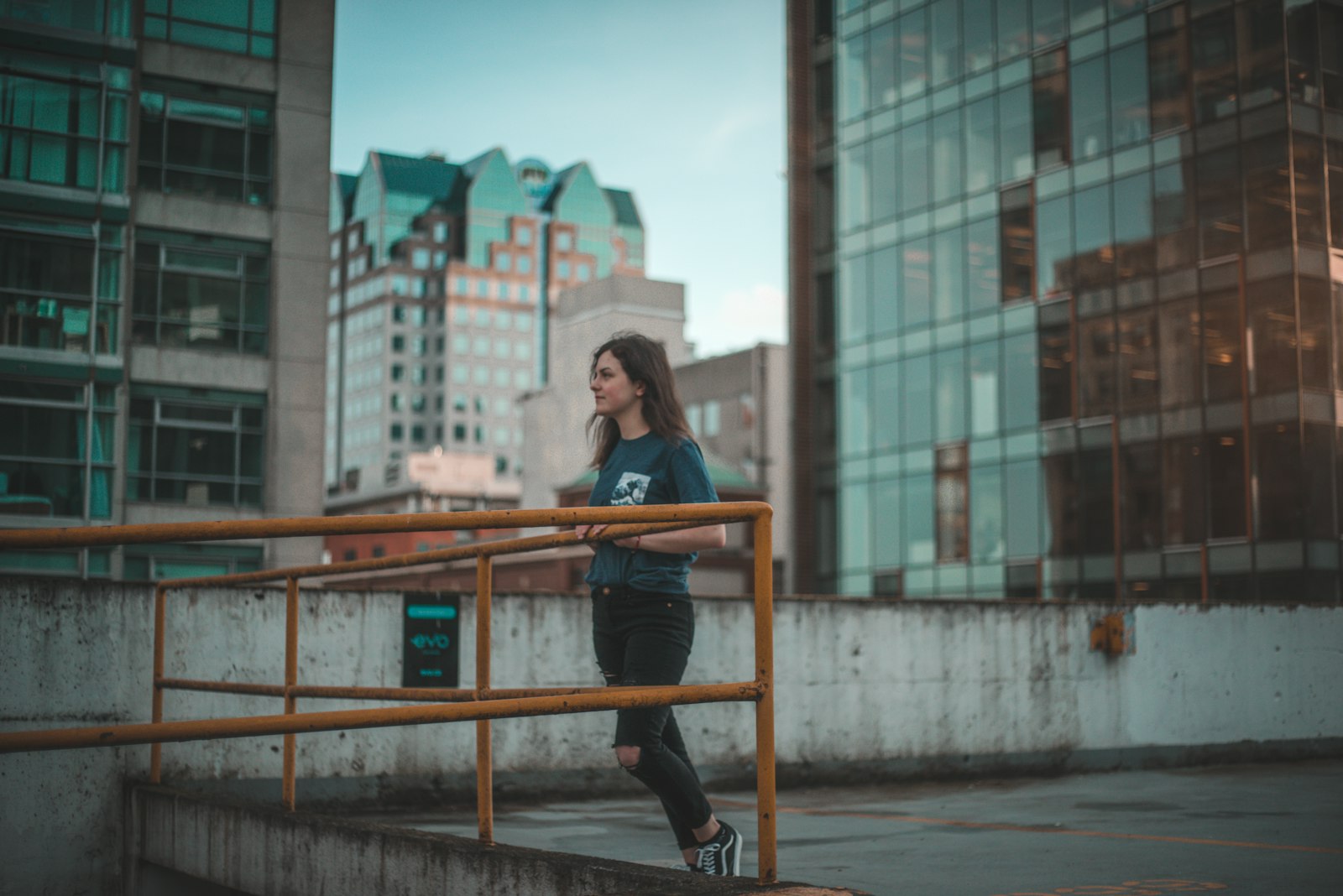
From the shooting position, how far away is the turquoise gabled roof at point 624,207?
19588cm

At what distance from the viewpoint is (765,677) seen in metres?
3.78

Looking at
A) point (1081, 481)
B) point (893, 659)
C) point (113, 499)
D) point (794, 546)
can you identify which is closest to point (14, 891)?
point (893, 659)

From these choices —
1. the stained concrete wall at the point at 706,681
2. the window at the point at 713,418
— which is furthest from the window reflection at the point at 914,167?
the window at the point at 713,418

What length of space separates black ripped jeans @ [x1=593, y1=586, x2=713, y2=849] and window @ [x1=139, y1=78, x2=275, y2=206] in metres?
28.3

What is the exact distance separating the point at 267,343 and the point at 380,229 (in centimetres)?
15183

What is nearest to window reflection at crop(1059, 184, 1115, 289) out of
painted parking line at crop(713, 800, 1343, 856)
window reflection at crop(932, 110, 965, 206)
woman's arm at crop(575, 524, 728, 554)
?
window reflection at crop(932, 110, 965, 206)

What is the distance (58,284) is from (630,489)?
2715 cm

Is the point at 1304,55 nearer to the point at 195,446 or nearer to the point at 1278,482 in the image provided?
the point at 1278,482

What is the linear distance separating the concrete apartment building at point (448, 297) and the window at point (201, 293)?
125446mm

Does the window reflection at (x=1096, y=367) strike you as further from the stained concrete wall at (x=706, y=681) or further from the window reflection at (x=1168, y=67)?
the stained concrete wall at (x=706, y=681)

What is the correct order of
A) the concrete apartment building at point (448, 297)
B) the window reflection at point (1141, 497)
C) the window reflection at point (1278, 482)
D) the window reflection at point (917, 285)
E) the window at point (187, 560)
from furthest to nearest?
1. the concrete apartment building at point (448, 297)
2. the window reflection at point (917, 285)
3. the window reflection at point (1141, 497)
4. the window reflection at point (1278, 482)
5. the window at point (187, 560)

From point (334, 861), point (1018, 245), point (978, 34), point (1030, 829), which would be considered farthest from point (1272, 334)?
point (334, 861)

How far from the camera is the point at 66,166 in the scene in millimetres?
28719

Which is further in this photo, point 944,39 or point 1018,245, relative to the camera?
point 944,39
